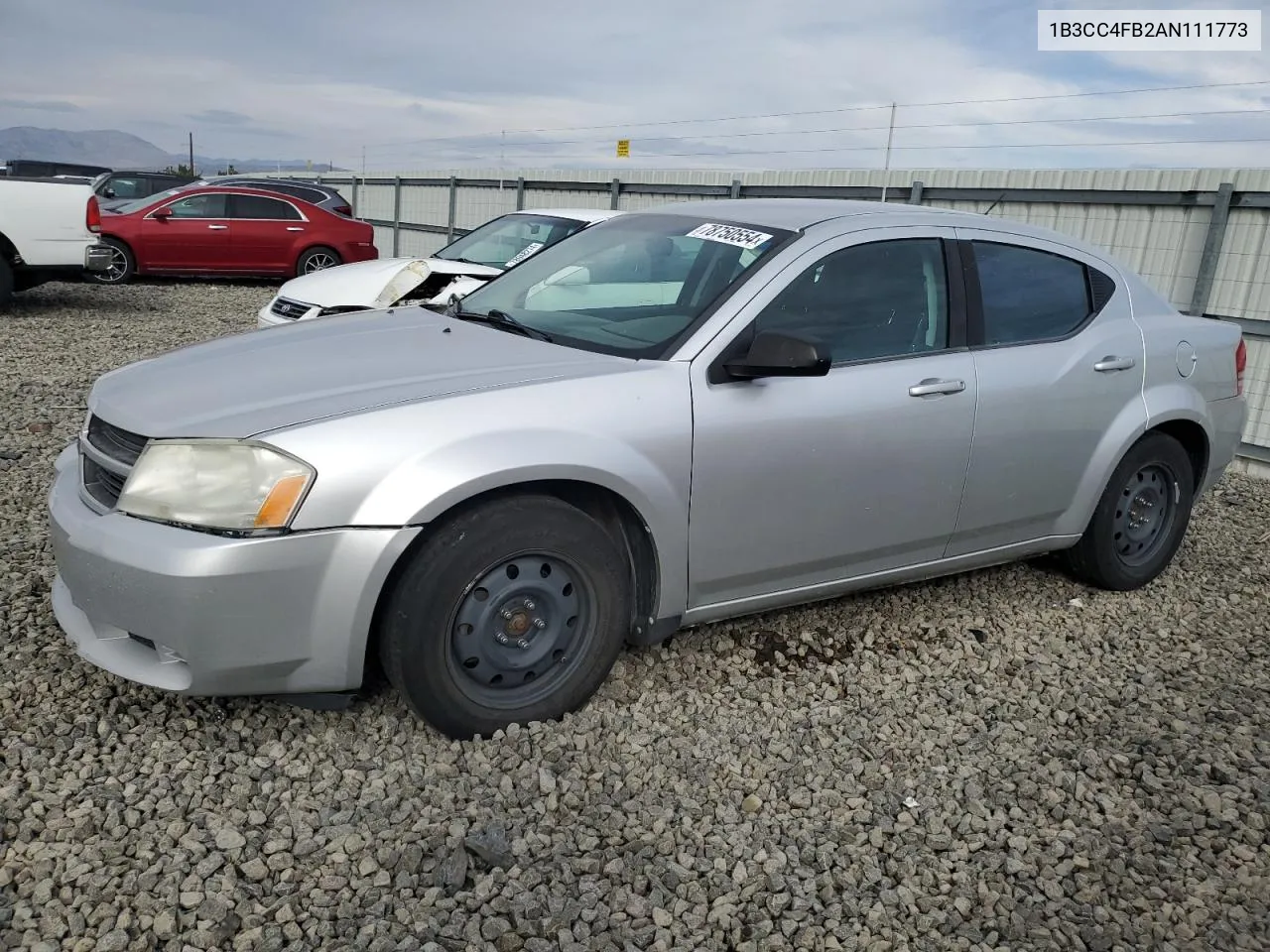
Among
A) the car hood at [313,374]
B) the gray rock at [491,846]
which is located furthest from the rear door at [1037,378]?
the gray rock at [491,846]

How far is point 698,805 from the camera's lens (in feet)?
9.89

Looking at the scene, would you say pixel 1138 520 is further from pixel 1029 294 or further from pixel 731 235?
pixel 731 235

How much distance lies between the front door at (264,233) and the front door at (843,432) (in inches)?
544

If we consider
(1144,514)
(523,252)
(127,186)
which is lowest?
(1144,514)

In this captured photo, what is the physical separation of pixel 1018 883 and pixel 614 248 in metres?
2.65

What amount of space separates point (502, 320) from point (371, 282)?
503cm

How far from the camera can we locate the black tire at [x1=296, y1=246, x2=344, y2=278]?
1612 cm

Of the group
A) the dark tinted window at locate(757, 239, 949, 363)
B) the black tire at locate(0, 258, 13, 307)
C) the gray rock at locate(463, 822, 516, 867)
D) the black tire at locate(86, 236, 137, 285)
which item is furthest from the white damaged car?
the black tire at locate(86, 236, 137, 285)

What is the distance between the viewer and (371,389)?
9.93 ft

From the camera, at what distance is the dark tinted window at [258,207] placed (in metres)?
15.8

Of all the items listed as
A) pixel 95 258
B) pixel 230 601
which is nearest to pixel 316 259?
pixel 95 258

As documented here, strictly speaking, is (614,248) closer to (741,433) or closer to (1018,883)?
(741,433)

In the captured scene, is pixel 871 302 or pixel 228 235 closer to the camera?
pixel 871 302

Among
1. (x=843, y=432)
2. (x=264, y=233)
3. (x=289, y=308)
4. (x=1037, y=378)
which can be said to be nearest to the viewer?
(x=843, y=432)
